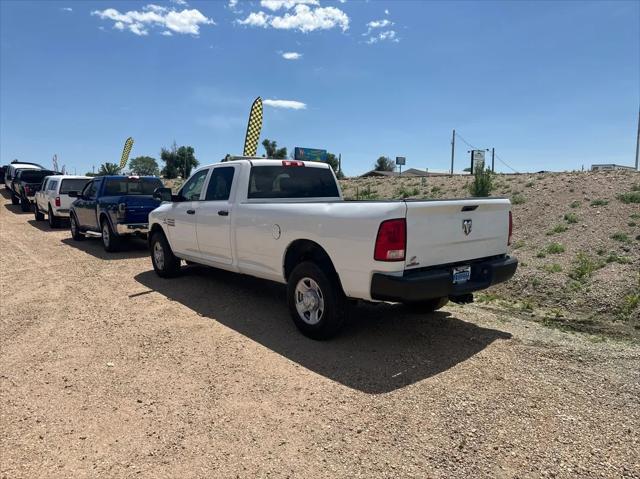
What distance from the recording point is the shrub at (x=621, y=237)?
882 centimetres

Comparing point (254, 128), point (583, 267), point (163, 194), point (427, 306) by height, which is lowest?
point (427, 306)

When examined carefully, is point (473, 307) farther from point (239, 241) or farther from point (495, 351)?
point (239, 241)

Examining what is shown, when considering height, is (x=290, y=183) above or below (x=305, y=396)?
above

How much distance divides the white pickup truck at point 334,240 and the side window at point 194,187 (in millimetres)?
130

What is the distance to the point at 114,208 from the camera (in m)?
10.5

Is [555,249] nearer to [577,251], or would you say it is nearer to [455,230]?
[577,251]

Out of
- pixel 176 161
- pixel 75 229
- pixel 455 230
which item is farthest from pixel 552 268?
pixel 176 161

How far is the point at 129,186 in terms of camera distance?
460 inches

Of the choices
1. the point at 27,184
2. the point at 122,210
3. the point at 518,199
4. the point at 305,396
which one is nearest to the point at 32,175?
the point at 27,184

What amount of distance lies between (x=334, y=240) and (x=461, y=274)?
130 cm

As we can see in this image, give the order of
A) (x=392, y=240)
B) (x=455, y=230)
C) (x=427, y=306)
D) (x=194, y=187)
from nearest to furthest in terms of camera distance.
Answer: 1. (x=392, y=240)
2. (x=455, y=230)
3. (x=427, y=306)
4. (x=194, y=187)

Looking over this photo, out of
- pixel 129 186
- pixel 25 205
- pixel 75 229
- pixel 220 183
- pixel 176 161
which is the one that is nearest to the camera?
pixel 220 183

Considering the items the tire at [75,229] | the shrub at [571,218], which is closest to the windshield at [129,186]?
the tire at [75,229]

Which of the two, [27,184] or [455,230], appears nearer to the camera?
[455,230]
